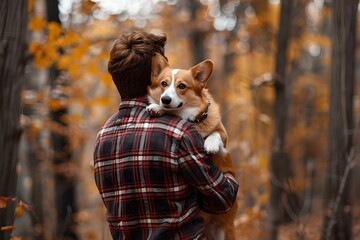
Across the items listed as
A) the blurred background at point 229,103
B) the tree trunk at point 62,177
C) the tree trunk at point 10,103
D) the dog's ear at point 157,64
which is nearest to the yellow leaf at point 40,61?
the blurred background at point 229,103

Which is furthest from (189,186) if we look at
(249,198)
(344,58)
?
(249,198)

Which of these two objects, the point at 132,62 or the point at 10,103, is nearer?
the point at 132,62

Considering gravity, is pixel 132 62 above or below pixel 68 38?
below

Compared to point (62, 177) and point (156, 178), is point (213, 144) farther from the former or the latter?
point (62, 177)

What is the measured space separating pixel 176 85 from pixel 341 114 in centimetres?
333

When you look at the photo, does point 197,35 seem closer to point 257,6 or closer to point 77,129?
point 257,6

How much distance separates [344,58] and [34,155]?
812cm

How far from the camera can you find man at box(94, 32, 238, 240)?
248cm

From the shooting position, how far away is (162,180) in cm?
250

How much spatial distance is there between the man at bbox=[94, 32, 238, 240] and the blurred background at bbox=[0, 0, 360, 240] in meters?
1.36

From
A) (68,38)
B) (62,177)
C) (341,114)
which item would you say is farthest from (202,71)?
(62,177)

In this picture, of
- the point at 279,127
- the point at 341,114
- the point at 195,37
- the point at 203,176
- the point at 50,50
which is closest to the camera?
the point at 203,176

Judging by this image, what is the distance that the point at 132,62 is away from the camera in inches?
104

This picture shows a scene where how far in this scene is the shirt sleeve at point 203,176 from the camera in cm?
247
